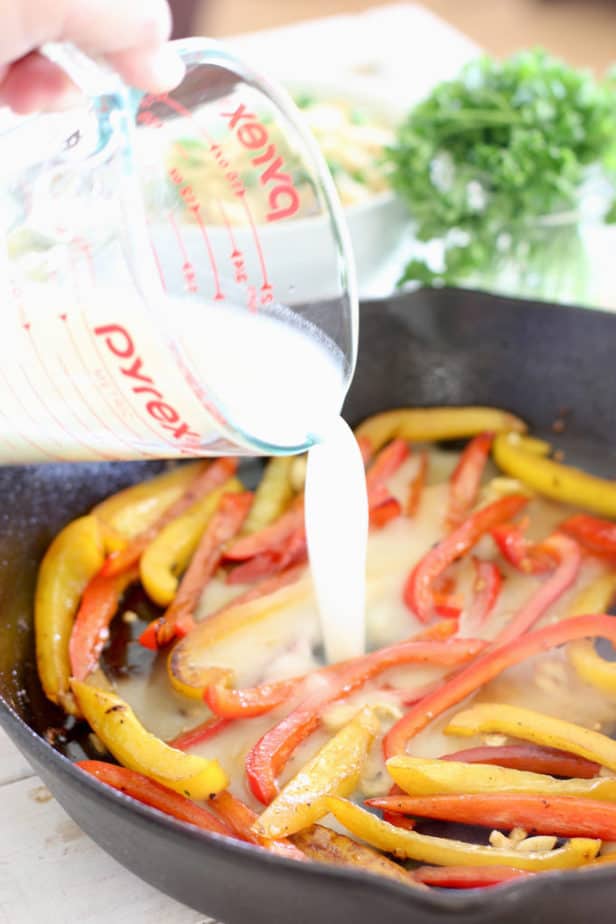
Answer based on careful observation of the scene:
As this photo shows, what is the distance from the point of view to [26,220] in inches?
40.9

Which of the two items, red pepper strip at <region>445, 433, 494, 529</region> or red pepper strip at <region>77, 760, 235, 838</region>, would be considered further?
red pepper strip at <region>445, 433, 494, 529</region>

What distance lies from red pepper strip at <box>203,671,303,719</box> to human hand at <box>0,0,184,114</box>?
0.66 meters

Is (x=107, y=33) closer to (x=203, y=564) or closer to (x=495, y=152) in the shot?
(x=203, y=564)

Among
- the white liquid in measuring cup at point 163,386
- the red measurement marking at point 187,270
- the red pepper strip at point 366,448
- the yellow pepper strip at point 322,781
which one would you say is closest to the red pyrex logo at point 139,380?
the white liquid in measuring cup at point 163,386

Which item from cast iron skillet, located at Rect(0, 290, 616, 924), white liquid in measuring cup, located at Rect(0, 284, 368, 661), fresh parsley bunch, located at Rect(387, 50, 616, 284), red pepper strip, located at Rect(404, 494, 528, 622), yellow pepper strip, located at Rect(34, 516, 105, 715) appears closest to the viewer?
cast iron skillet, located at Rect(0, 290, 616, 924)

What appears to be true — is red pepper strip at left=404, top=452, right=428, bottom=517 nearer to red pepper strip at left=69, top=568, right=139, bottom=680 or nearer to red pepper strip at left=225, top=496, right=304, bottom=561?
red pepper strip at left=225, top=496, right=304, bottom=561

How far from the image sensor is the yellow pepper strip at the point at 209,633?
1296 mm

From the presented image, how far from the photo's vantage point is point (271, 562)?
4.95 ft

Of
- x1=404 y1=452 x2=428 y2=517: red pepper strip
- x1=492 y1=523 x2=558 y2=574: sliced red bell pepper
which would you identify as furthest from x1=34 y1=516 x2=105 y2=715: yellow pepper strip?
x1=492 y1=523 x2=558 y2=574: sliced red bell pepper

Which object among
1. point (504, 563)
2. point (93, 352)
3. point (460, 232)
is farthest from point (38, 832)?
point (460, 232)

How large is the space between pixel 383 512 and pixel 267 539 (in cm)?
17

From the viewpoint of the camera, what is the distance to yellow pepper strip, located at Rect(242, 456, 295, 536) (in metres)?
1.57

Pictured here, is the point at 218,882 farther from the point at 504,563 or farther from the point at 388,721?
the point at 504,563

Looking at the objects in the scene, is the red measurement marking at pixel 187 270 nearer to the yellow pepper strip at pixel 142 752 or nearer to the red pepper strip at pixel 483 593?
the yellow pepper strip at pixel 142 752
